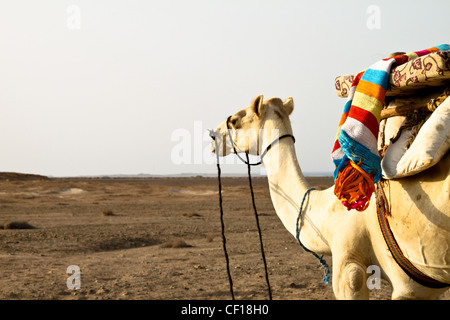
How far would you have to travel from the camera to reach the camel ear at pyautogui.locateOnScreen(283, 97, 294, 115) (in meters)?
5.46

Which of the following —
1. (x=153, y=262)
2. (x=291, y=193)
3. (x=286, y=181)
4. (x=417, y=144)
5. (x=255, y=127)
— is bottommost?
(x=153, y=262)

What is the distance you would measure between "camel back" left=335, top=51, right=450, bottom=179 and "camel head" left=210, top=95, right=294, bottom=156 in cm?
80

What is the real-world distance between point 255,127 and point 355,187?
1.64m

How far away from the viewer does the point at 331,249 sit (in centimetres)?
468

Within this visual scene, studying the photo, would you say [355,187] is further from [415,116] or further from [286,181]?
[286,181]

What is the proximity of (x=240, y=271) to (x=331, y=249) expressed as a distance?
6.82m

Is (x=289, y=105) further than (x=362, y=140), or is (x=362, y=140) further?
(x=289, y=105)

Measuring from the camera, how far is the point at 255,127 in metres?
5.45

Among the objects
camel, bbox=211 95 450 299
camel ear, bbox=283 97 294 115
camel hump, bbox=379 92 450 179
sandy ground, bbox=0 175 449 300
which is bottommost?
sandy ground, bbox=0 175 449 300

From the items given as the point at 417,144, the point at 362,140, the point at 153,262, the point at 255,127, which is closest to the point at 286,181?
the point at 255,127

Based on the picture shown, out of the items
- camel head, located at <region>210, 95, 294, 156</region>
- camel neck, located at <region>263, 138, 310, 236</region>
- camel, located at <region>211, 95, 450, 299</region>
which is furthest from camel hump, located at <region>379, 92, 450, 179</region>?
camel head, located at <region>210, 95, 294, 156</region>

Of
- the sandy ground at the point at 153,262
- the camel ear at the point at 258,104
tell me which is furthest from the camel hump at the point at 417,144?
the sandy ground at the point at 153,262

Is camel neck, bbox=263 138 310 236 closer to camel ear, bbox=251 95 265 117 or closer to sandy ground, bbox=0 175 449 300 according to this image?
camel ear, bbox=251 95 265 117
